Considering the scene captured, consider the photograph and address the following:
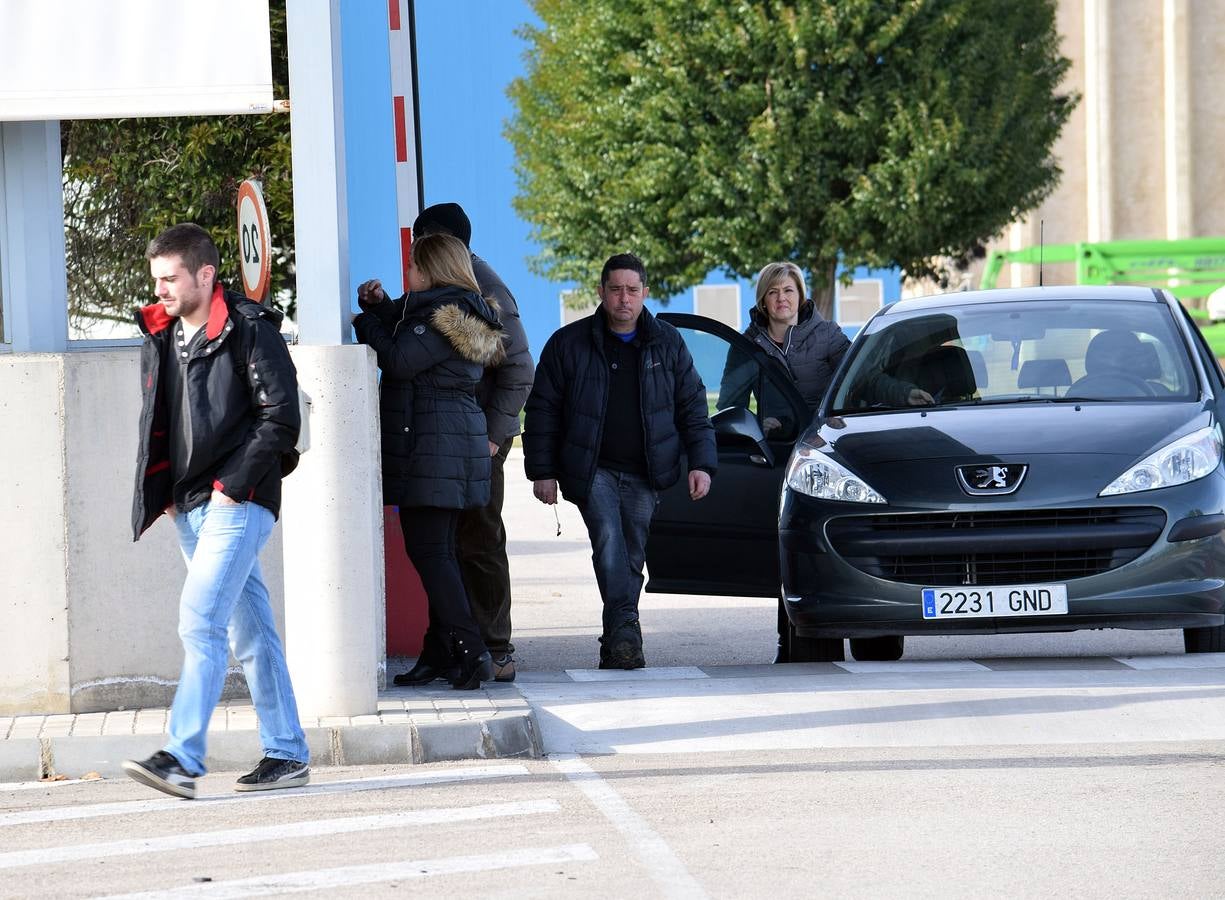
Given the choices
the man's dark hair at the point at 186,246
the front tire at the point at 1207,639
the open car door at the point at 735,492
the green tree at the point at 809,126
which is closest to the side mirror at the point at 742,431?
the open car door at the point at 735,492

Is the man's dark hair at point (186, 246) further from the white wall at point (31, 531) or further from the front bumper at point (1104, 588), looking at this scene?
the front bumper at point (1104, 588)

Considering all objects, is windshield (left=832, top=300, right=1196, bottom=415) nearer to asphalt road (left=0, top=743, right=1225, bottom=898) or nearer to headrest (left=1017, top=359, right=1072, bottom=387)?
headrest (left=1017, top=359, right=1072, bottom=387)

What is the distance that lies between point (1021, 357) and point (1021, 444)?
0.95m

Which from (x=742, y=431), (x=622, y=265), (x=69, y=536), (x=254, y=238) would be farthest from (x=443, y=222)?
(x=69, y=536)

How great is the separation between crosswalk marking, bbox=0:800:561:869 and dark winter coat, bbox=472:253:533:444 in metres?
2.71

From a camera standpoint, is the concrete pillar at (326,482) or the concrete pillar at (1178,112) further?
the concrete pillar at (1178,112)

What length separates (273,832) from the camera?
5.49m

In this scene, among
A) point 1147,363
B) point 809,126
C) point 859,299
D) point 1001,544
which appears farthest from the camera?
point 859,299

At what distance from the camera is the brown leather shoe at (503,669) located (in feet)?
26.9

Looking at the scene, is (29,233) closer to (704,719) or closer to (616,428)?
(616,428)

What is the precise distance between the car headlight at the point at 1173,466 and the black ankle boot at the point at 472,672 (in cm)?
249

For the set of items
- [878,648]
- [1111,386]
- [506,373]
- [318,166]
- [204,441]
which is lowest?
[878,648]

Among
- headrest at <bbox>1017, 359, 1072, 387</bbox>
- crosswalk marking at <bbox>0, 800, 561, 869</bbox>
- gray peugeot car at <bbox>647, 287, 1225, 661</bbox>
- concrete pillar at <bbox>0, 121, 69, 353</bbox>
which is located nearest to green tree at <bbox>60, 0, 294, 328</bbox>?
concrete pillar at <bbox>0, 121, 69, 353</bbox>

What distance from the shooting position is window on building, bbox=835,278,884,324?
47.8m
